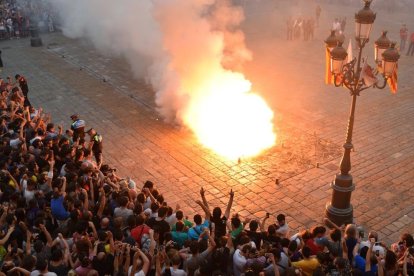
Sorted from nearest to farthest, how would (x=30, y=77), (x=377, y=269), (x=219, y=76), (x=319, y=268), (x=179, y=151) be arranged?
(x=319, y=268)
(x=377, y=269)
(x=179, y=151)
(x=219, y=76)
(x=30, y=77)

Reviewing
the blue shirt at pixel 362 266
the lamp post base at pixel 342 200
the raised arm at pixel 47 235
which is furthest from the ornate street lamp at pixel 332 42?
the raised arm at pixel 47 235

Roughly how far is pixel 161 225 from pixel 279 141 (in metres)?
6.78

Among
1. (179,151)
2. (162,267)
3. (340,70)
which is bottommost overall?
(179,151)

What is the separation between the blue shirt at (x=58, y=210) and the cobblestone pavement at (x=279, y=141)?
3136 mm

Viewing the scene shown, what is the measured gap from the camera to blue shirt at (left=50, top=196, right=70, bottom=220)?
23.4 feet

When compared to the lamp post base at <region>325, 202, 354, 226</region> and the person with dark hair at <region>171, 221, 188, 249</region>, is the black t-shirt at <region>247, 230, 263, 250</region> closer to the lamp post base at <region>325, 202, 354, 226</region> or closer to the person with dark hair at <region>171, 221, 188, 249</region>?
the person with dark hair at <region>171, 221, 188, 249</region>

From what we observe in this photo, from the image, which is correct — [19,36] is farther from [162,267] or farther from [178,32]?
[162,267]

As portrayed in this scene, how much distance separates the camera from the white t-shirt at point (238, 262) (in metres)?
5.77

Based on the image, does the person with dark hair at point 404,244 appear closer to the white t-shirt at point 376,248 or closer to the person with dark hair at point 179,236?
the white t-shirt at point 376,248

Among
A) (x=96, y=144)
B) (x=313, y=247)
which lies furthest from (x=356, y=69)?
(x=96, y=144)

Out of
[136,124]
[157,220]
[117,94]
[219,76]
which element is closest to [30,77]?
[117,94]

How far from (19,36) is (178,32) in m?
15.6

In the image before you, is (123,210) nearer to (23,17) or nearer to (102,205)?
(102,205)

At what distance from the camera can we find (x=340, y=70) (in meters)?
8.05
